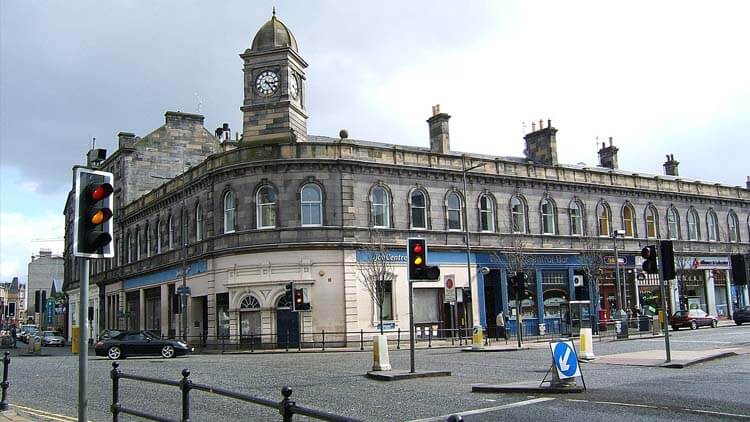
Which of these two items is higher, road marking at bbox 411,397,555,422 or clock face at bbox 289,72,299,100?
clock face at bbox 289,72,299,100

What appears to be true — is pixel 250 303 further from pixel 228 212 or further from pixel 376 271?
pixel 376 271

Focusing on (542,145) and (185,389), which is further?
(542,145)

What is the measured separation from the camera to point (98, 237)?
763 centimetres

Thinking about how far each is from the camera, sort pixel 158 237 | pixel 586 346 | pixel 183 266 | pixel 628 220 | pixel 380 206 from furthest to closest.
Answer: pixel 628 220, pixel 158 237, pixel 183 266, pixel 380 206, pixel 586 346

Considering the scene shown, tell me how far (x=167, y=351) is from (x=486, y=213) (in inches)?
796

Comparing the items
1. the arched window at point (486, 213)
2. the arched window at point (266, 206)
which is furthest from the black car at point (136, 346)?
the arched window at point (486, 213)

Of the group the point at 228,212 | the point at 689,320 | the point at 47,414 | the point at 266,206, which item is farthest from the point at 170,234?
the point at 47,414

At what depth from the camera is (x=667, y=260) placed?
19.8 metres

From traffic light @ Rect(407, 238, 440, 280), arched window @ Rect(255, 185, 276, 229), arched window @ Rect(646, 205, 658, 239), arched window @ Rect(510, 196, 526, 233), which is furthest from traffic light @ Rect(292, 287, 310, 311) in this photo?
arched window @ Rect(646, 205, 658, 239)

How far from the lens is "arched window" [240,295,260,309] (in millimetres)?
36062

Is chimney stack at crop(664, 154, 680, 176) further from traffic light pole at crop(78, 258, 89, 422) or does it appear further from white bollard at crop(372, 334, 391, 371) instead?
traffic light pole at crop(78, 258, 89, 422)

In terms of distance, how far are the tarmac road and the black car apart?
7216 millimetres

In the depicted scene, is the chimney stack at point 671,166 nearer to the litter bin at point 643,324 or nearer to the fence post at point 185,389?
the litter bin at point 643,324

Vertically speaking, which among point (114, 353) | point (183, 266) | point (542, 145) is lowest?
point (114, 353)
